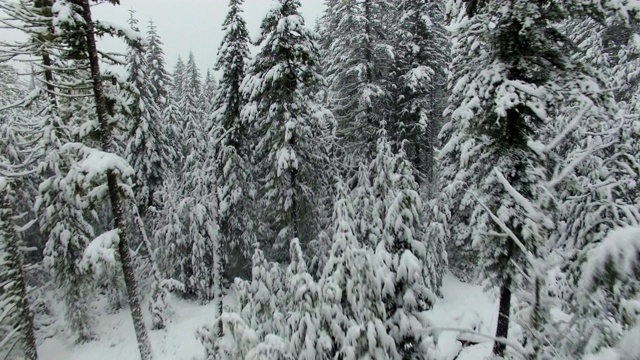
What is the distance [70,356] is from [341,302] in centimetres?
1896

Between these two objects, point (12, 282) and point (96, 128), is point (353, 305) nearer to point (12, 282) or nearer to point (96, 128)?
point (96, 128)

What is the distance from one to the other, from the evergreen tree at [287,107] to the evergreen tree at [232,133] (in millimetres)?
1333

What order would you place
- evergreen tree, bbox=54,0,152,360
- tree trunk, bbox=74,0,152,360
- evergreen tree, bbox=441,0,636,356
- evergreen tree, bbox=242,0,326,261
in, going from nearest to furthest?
1. evergreen tree, bbox=441,0,636,356
2. evergreen tree, bbox=54,0,152,360
3. tree trunk, bbox=74,0,152,360
4. evergreen tree, bbox=242,0,326,261

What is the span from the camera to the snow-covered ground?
16.1m

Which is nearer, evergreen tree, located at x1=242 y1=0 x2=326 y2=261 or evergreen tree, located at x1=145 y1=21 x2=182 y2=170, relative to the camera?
evergreen tree, located at x1=242 y1=0 x2=326 y2=261

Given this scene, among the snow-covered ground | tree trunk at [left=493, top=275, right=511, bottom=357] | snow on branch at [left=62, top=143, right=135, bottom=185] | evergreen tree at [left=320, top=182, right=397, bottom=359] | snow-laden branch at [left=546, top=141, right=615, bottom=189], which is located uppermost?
snow on branch at [left=62, top=143, right=135, bottom=185]

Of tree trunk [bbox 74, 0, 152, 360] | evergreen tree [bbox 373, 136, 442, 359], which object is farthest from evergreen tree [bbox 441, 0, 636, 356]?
tree trunk [bbox 74, 0, 152, 360]

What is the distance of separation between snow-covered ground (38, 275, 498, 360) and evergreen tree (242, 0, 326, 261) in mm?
6816

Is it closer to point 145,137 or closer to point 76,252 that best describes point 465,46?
point 145,137

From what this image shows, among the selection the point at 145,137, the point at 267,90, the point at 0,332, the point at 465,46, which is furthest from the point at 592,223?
the point at 0,332

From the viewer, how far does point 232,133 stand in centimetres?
1678

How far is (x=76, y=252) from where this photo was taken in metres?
18.0

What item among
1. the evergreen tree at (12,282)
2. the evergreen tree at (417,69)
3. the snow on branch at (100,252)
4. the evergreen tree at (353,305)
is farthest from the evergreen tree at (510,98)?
the evergreen tree at (12,282)

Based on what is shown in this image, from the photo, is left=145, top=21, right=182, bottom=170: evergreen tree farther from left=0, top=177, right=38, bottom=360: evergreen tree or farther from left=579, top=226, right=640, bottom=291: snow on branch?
left=579, top=226, right=640, bottom=291: snow on branch
